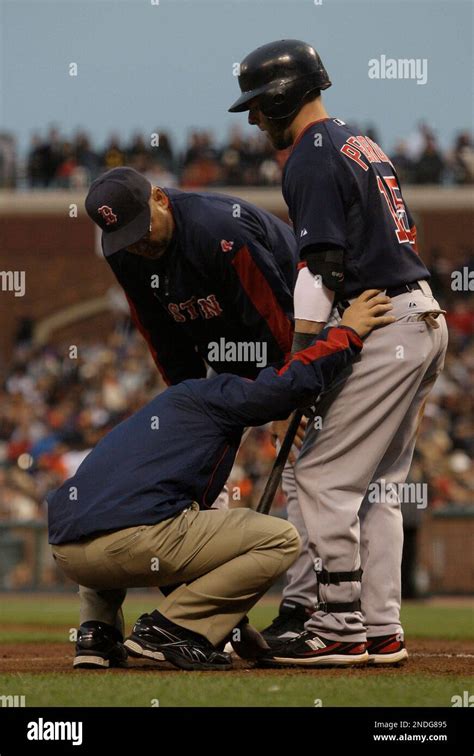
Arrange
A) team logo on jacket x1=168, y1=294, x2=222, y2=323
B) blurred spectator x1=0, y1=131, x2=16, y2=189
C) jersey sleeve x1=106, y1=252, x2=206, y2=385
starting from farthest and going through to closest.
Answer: blurred spectator x1=0, y1=131, x2=16, y2=189
jersey sleeve x1=106, y1=252, x2=206, y2=385
team logo on jacket x1=168, y1=294, x2=222, y2=323

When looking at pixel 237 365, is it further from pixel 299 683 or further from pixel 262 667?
pixel 299 683

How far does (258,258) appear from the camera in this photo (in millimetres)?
6148

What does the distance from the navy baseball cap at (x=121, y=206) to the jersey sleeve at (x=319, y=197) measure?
0.73m

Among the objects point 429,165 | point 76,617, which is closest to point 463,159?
point 429,165

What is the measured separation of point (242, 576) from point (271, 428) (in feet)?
3.60

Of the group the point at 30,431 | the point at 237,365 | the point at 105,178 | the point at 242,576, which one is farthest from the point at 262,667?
the point at 30,431

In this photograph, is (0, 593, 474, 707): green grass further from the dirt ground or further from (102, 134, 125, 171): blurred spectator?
(102, 134, 125, 171): blurred spectator

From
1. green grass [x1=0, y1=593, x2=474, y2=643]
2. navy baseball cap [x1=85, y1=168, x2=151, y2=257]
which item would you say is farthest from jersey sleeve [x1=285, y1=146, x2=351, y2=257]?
green grass [x1=0, y1=593, x2=474, y2=643]

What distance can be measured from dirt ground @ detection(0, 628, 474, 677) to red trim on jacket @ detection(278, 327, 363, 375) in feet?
4.20

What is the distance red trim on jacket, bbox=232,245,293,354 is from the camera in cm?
614

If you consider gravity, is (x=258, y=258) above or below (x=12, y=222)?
below

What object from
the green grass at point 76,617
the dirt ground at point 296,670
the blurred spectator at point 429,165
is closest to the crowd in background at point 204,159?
the blurred spectator at point 429,165

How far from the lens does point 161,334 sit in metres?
6.76

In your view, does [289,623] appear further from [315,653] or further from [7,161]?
[7,161]
